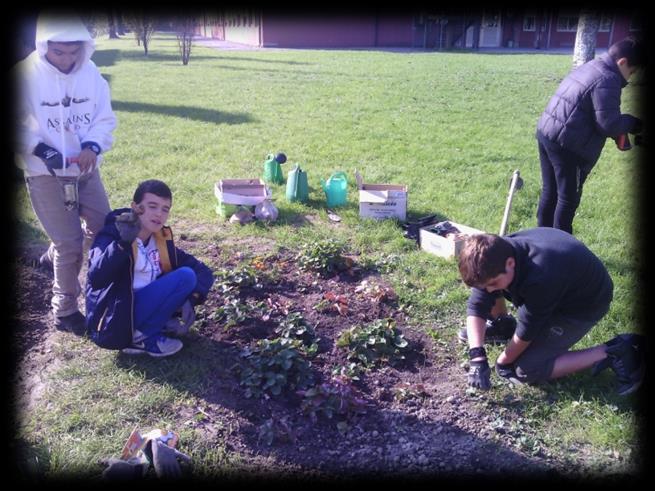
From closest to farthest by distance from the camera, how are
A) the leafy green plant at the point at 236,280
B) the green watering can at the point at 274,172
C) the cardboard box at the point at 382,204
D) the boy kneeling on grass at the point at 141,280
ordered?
the boy kneeling on grass at the point at 141,280 < the leafy green plant at the point at 236,280 < the cardboard box at the point at 382,204 < the green watering can at the point at 274,172

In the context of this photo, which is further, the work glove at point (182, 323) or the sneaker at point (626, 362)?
the work glove at point (182, 323)

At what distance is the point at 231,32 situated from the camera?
37062mm

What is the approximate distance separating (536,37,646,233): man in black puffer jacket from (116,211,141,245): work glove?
2966 millimetres

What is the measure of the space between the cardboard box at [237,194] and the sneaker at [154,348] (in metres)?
2.33

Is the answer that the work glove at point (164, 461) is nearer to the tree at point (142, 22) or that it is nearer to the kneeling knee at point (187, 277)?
the kneeling knee at point (187, 277)

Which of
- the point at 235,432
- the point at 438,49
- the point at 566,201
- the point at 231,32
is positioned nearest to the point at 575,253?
the point at 566,201

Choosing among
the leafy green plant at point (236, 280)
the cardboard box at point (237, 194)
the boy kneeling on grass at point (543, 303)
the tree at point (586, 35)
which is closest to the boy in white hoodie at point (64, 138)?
the leafy green plant at point (236, 280)

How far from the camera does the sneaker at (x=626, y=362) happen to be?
325cm

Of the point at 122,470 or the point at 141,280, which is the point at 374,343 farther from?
the point at 122,470

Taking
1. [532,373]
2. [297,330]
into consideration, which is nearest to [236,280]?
[297,330]

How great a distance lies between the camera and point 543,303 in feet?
10.0

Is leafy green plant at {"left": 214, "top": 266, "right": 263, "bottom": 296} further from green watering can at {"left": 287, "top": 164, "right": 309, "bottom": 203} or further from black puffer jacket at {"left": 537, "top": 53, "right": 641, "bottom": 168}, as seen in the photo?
black puffer jacket at {"left": 537, "top": 53, "right": 641, "bottom": 168}

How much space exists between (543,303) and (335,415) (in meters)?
1.23

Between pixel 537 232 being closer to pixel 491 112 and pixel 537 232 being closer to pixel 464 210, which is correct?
pixel 464 210
